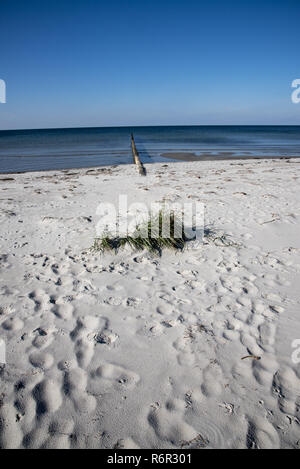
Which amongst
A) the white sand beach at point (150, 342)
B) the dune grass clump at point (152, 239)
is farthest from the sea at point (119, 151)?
the white sand beach at point (150, 342)

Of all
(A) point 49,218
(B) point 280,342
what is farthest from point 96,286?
(A) point 49,218

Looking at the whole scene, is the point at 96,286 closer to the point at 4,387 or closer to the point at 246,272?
the point at 4,387

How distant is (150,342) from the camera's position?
264 centimetres

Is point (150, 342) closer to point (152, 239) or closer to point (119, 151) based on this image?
point (152, 239)

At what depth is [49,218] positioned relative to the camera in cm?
586

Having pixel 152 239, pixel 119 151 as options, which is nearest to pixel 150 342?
pixel 152 239

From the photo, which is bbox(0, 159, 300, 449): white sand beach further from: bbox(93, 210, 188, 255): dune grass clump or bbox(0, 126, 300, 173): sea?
bbox(0, 126, 300, 173): sea

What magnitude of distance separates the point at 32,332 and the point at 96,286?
983 millimetres

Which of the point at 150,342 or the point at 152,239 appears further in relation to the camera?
the point at 152,239

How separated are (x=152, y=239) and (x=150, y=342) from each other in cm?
213

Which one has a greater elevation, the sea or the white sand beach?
the sea

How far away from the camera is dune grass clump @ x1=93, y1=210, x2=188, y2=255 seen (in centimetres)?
439

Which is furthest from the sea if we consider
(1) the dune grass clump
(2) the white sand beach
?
(2) the white sand beach

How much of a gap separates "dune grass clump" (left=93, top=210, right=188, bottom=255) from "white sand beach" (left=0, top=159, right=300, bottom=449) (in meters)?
0.16
